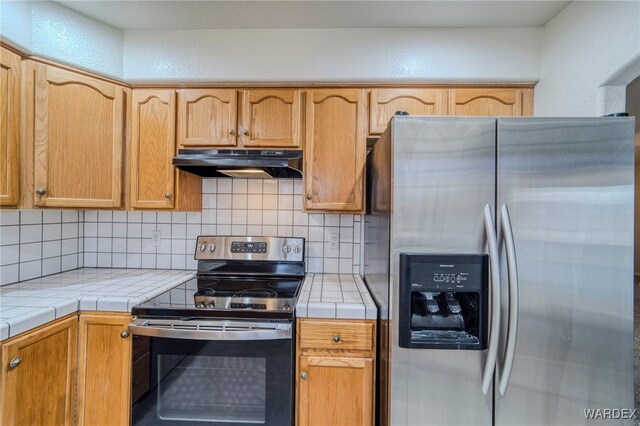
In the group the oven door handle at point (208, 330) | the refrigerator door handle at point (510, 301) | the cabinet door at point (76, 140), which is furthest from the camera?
the cabinet door at point (76, 140)

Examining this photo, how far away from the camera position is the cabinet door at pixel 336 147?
179cm

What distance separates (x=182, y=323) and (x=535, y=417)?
1.42 meters

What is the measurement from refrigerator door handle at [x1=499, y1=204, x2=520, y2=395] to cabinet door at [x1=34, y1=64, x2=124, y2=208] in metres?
1.94

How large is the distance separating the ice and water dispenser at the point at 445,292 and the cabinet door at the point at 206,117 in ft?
4.07

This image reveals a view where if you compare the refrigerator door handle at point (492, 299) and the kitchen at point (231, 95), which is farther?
the kitchen at point (231, 95)

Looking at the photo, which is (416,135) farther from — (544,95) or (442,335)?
(544,95)

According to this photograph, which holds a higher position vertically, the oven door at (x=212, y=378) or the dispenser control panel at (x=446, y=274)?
the dispenser control panel at (x=446, y=274)

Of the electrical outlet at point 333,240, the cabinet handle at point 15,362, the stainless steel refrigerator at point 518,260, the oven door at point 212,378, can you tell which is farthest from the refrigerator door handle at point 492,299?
the cabinet handle at point 15,362

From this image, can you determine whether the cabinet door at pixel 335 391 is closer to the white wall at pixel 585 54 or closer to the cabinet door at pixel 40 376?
the cabinet door at pixel 40 376

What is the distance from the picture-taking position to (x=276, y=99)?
1.82m

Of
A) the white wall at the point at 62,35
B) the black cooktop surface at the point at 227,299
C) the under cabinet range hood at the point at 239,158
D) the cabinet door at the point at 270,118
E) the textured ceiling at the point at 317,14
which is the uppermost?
the textured ceiling at the point at 317,14

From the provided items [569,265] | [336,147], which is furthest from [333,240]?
[569,265]

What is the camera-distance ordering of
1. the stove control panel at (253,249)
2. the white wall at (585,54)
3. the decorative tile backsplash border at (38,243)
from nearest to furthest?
the white wall at (585,54)
the decorative tile backsplash border at (38,243)
the stove control panel at (253,249)

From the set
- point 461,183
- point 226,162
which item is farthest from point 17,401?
point 461,183
